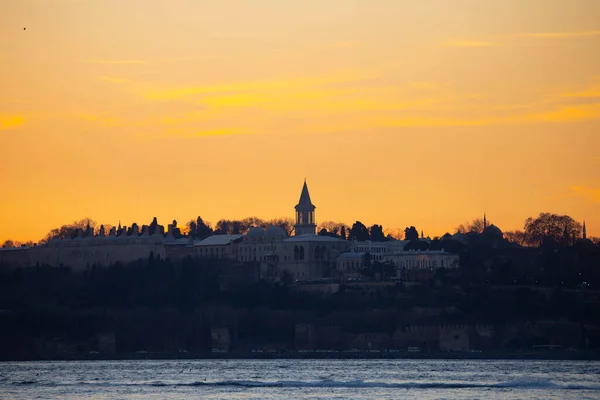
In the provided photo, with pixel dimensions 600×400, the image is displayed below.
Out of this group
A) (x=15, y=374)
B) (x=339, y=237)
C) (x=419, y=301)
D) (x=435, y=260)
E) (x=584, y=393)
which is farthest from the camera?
(x=339, y=237)

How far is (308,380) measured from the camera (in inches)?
4188

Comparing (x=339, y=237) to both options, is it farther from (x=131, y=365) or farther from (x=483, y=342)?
(x=131, y=365)

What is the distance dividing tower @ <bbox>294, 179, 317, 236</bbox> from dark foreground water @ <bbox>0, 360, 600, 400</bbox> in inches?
2519

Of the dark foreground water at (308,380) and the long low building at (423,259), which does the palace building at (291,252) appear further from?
the dark foreground water at (308,380)

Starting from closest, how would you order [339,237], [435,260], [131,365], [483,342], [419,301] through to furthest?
1. [131,365]
2. [483,342]
3. [419,301]
4. [435,260]
5. [339,237]

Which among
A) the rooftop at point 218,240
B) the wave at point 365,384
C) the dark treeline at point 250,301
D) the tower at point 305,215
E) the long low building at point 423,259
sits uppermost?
the tower at point 305,215

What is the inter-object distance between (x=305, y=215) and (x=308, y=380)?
91110 mm

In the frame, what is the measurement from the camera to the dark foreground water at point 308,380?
96.2m

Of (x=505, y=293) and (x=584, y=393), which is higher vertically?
(x=505, y=293)

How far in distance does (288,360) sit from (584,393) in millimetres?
43692

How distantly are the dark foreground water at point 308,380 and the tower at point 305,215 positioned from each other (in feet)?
210

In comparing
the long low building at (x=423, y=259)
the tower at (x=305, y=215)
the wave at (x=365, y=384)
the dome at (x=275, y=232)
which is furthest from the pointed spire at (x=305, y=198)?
the wave at (x=365, y=384)

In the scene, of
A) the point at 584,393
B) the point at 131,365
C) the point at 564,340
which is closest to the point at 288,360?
the point at 131,365

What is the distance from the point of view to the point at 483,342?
14688cm
